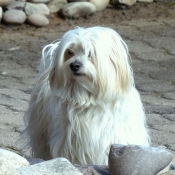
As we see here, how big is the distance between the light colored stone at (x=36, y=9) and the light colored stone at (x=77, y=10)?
9.6 inches

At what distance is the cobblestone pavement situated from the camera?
225 inches

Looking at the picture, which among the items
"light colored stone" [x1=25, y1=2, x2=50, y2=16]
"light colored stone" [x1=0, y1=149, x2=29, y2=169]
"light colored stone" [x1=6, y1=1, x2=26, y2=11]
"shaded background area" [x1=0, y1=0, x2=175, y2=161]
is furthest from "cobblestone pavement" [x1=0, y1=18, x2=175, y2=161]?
"light colored stone" [x1=0, y1=149, x2=29, y2=169]

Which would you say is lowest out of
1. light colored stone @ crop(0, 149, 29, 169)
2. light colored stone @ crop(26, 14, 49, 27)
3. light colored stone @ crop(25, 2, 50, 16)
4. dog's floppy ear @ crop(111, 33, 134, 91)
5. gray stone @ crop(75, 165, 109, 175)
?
light colored stone @ crop(26, 14, 49, 27)

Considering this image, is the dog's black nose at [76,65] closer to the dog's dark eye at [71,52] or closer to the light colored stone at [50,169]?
the dog's dark eye at [71,52]

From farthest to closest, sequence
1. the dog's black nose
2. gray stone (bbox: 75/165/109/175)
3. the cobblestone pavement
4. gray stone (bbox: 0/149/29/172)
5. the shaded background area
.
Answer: the shaded background area
the cobblestone pavement
the dog's black nose
gray stone (bbox: 75/165/109/175)
gray stone (bbox: 0/149/29/172)

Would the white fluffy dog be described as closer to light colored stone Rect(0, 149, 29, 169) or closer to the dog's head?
the dog's head

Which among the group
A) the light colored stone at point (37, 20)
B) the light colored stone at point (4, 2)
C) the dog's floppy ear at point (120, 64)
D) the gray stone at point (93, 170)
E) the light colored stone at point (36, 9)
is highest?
the dog's floppy ear at point (120, 64)

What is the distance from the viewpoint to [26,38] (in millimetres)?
9328

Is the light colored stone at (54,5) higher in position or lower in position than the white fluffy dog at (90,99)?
lower

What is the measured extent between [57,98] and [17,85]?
3.07m

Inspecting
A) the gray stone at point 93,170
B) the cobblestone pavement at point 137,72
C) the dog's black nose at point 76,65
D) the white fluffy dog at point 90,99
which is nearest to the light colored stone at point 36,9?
the cobblestone pavement at point 137,72

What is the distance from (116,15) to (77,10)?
24.8 inches

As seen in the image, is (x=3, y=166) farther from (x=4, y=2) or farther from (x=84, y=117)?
(x=4, y=2)

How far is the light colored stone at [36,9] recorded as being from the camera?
9.78 metres
